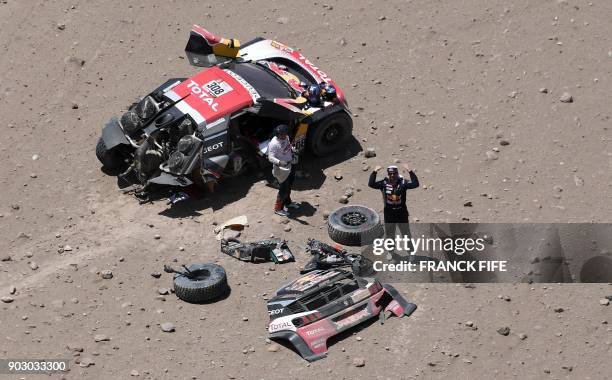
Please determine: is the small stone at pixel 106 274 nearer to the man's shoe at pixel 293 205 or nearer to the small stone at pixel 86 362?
the small stone at pixel 86 362

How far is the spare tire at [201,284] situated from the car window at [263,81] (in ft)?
13.3

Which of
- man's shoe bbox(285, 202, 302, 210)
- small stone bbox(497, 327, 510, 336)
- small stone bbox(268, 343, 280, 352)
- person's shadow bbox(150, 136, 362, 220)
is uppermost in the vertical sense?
person's shadow bbox(150, 136, 362, 220)

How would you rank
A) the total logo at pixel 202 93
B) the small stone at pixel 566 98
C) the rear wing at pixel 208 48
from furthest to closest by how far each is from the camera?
the small stone at pixel 566 98 < the rear wing at pixel 208 48 < the total logo at pixel 202 93

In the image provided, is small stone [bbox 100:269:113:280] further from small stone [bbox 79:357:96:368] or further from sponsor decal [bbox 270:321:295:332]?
sponsor decal [bbox 270:321:295:332]

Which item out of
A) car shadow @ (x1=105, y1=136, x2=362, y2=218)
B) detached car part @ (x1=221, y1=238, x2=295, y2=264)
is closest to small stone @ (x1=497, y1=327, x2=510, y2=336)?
detached car part @ (x1=221, y1=238, x2=295, y2=264)

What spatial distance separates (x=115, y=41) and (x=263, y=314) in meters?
10.1

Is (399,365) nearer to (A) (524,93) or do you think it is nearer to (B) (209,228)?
(B) (209,228)

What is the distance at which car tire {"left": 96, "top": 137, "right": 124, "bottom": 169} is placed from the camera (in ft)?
62.2

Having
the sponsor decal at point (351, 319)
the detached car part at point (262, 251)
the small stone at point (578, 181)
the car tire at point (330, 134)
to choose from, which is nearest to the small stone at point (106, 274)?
the detached car part at point (262, 251)

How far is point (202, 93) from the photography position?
1867 cm

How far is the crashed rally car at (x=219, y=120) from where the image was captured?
18.0 meters

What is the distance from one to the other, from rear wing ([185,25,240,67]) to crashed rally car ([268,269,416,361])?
598cm

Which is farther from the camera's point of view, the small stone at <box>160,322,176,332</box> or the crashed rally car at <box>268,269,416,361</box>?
the small stone at <box>160,322,176,332</box>

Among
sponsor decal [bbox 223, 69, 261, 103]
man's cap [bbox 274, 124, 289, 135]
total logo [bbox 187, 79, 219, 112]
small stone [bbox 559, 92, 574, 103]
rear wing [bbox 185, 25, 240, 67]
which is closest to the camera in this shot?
man's cap [bbox 274, 124, 289, 135]
